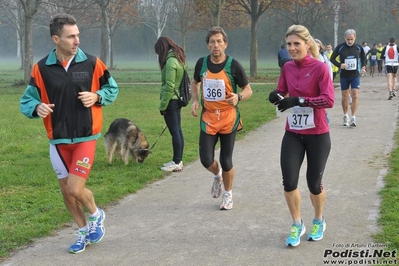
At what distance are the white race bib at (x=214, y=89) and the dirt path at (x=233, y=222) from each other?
1287 mm

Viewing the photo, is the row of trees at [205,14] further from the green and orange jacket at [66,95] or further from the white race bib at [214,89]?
the green and orange jacket at [66,95]

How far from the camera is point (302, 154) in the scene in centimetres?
549

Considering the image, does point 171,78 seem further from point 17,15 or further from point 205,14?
point 17,15

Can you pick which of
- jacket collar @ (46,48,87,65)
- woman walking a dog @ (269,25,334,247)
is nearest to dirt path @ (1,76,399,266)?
woman walking a dog @ (269,25,334,247)

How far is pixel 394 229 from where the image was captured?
576cm

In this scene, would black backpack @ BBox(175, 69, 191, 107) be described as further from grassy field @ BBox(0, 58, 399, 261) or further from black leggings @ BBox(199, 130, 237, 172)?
black leggings @ BBox(199, 130, 237, 172)

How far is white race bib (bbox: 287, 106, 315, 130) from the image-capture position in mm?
5355

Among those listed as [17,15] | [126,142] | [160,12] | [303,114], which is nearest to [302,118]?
[303,114]

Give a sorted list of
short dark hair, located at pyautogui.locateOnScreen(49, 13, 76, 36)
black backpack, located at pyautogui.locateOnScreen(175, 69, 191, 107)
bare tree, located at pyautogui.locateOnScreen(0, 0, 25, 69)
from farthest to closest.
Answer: bare tree, located at pyautogui.locateOnScreen(0, 0, 25, 69), black backpack, located at pyautogui.locateOnScreen(175, 69, 191, 107), short dark hair, located at pyautogui.locateOnScreen(49, 13, 76, 36)

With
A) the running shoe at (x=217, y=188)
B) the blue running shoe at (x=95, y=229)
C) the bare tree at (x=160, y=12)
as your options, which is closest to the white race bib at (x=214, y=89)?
the running shoe at (x=217, y=188)

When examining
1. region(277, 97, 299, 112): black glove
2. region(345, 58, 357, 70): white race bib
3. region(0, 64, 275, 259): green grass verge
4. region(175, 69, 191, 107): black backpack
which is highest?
region(345, 58, 357, 70): white race bib

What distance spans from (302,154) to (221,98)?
5.02 feet

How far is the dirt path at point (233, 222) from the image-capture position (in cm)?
523

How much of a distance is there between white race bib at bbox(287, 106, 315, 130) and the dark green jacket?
11.9 ft
